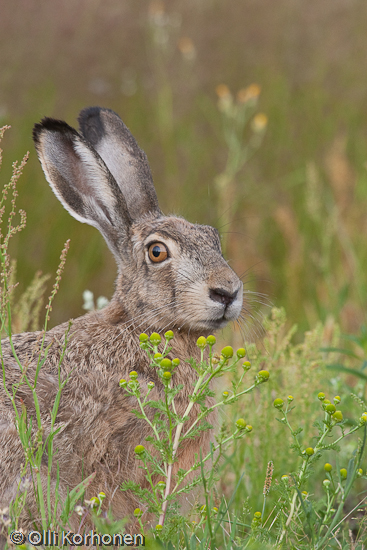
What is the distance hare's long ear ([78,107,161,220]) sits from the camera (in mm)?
4746

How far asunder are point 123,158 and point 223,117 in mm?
5111

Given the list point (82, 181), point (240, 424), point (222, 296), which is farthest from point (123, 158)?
point (240, 424)

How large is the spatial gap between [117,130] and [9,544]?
3.13 metres

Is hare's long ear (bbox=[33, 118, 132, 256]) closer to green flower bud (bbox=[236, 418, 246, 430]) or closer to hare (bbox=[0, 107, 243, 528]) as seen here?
hare (bbox=[0, 107, 243, 528])

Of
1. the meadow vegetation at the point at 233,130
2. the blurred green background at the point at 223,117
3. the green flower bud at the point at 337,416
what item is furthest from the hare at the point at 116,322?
the blurred green background at the point at 223,117

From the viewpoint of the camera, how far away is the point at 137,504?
139 inches

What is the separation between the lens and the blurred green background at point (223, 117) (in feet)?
24.7

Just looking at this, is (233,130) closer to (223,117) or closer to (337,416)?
(223,117)

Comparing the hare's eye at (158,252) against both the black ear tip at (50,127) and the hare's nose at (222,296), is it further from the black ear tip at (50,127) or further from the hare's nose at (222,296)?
the black ear tip at (50,127)

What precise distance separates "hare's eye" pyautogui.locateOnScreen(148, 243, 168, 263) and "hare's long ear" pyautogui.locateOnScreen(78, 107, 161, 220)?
0.58 m

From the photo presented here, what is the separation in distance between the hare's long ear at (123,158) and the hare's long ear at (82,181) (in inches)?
12.3

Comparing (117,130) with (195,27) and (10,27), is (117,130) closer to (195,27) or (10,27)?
(10,27)

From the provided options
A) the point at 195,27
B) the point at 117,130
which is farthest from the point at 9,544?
the point at 195,27

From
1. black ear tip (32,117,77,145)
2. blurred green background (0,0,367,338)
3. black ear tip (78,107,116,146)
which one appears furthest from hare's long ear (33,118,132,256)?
blurred green background (0,0,367,338)
